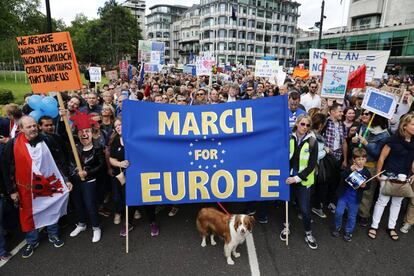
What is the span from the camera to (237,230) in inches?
132

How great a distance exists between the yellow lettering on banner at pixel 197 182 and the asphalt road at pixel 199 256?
0.86 m

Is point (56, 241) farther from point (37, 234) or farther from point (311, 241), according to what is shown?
point (311, 241)

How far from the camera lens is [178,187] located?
371 centimetres

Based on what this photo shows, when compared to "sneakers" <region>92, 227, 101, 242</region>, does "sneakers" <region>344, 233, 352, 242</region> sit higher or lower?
lower

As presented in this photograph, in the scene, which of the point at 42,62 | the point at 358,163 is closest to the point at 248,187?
the point at 358,163

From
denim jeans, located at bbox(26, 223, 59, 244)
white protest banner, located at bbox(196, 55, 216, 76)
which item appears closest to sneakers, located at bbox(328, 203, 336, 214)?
denim jeans, located at bbox(26, 223, 59, 244)

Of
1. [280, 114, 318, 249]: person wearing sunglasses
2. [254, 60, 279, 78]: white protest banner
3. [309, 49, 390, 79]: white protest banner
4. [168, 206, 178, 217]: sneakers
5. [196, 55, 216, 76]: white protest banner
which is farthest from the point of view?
[196, 55, 216, 76]: white protest banner

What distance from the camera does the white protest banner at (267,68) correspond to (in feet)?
34.9

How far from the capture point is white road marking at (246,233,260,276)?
3.41 metres

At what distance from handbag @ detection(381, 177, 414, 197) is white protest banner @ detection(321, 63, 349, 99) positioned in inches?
97.9

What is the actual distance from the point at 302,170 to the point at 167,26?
105 metres

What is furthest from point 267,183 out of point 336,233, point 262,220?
point 336,233

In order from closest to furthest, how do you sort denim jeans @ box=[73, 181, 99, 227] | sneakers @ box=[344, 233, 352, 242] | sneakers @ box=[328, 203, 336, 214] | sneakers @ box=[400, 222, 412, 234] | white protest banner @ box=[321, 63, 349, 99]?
denim jeans @ box=[73, 181, 99, 227] → sneakers @ box=[344, 233, 352, 242] → sneakers @ box=[400, 222, 412, 234] → sneakers @ box=[328, 203, 336, 214] → white protest banner @ box=[321, 63, 349, 99]

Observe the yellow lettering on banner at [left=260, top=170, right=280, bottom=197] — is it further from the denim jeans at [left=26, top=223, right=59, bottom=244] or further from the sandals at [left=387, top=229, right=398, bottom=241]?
the denim jeans at [left=26, top=223, right=59, bottom=244]
